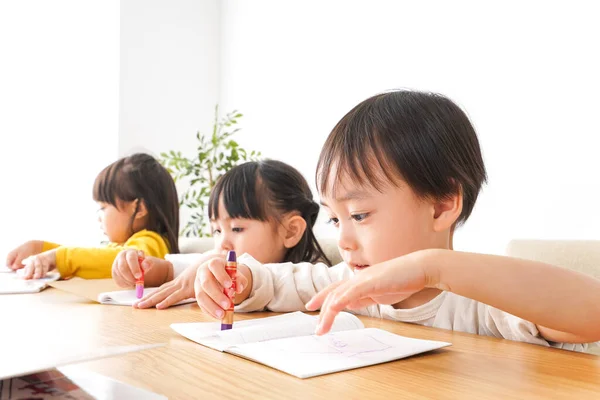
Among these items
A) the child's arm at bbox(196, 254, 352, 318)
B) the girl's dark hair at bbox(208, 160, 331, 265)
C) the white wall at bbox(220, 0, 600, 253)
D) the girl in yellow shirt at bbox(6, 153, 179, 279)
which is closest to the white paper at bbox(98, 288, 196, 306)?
the child's arm at bbox(196, 254, 352, 318)

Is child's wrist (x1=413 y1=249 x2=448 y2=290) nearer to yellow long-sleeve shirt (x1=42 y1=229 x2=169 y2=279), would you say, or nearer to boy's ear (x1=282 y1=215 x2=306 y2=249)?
boy's ear (x1=282 y1=215 x2=306 y2=249)

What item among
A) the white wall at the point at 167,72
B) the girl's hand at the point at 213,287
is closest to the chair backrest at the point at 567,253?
the girl's hand at the point at 213,287

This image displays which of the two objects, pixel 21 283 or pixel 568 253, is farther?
pixel 21 283

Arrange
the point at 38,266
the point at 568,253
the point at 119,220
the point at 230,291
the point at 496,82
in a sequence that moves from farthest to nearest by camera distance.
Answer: the point at 496,82
the point at 119,220
the point at 38,266
the point at 568,253
the point at 230,291

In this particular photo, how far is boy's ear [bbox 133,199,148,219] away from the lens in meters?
2.31

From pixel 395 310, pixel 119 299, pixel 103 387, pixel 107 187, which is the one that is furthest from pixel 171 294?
pixel 107 187

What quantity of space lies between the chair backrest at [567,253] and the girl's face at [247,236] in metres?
0.66

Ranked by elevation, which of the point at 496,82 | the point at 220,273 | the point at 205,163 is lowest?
the point at 220,273

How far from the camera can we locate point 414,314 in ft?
3.36

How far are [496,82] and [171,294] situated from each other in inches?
71.9

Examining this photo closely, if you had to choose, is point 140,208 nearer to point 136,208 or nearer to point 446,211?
point 136,208

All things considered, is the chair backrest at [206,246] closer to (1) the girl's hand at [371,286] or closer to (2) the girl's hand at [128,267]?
(2) the girl's hand at [128,267]

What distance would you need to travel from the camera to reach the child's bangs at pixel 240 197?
5.33 ft

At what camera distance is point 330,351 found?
71 centimetres
